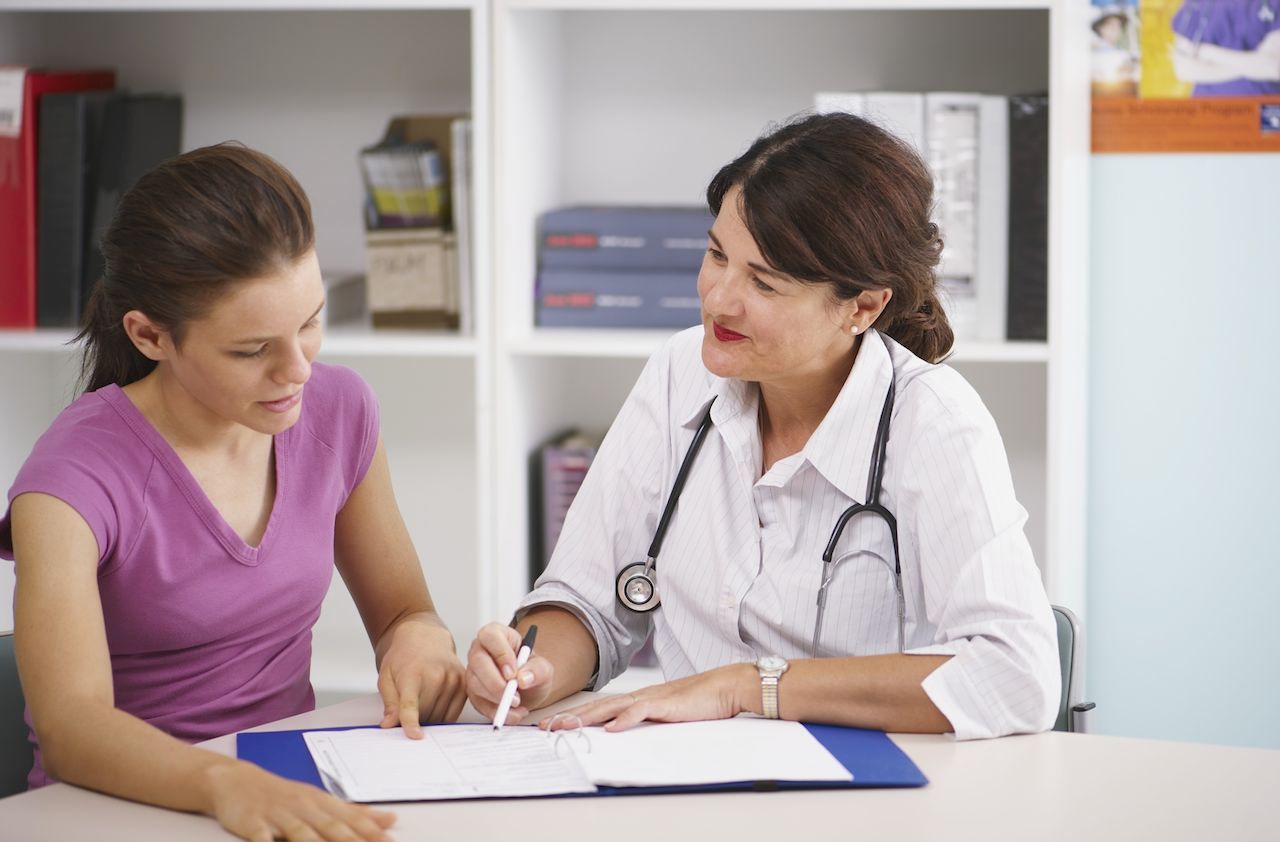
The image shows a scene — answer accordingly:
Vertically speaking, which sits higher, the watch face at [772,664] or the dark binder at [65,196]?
the dark binder at [65,196]

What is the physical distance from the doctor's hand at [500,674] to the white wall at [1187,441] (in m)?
1.35

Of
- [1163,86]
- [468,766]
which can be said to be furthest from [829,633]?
[1163,86]

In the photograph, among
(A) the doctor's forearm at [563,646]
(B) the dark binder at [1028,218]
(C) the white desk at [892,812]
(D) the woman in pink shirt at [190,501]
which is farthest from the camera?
(B) the dark binder at [1028,218]

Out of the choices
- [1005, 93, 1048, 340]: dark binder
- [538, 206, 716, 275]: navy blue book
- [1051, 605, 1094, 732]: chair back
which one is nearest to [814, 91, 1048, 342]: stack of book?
[1005, 93, 1048, 340]: dark binder

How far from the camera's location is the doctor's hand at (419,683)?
1.38 m

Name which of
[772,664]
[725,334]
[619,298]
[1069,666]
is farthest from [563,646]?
[619,298]

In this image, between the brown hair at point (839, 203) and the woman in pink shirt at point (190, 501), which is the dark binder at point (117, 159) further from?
the brown hair at point (839, 203)

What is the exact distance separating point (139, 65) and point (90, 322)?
1329 mm

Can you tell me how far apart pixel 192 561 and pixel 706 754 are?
575 mm

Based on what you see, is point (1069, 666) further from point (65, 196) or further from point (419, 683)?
point (65, 196)

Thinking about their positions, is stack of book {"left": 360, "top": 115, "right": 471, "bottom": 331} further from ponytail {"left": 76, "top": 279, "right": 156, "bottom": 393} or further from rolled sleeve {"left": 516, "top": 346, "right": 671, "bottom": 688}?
ponytail {"left": 76, "top": 279, "right": 156, "bottom": 393}

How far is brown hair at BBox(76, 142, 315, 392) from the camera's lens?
54.4 inches

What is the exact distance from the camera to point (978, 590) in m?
1.38

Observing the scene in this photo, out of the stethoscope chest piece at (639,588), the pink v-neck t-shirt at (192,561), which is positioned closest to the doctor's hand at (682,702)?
the stethoscope chest piece at (639,588)
